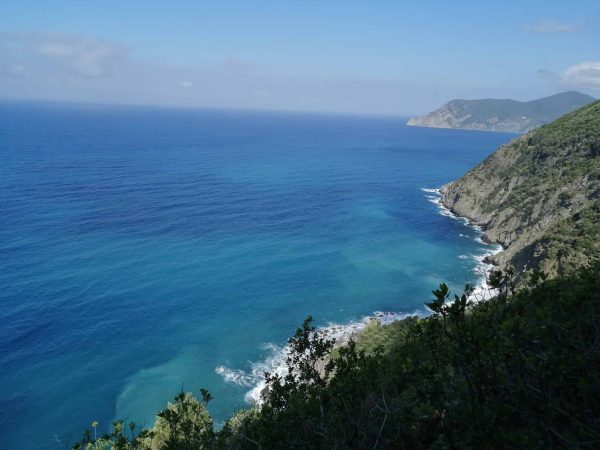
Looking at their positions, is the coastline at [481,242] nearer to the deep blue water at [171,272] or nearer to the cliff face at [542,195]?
the cliff face at [542,195]

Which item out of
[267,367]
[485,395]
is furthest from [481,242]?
[485,395]

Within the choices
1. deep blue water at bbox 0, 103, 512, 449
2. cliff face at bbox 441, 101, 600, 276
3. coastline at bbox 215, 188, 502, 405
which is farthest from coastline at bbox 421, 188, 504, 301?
deep blue water at bbox 0, 103, 512, 449

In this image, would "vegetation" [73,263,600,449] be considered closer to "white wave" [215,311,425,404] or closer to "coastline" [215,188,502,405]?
"coastline" [215,188,502,405]

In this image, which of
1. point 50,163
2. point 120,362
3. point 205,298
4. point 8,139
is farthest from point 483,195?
point 8,139

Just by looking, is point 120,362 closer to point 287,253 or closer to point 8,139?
point 287,253

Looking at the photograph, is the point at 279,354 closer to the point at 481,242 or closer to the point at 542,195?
the point at 481,242

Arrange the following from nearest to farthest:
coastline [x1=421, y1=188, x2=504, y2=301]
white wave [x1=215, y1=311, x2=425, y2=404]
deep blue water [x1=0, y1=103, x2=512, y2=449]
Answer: deep blue water [x1=0, y1=103, x2=512, y2=449] → white wave [x1=215, y1=311, x2=425, y2=404] → coastline [x1=421, y1=188, x2=504, y2=301]

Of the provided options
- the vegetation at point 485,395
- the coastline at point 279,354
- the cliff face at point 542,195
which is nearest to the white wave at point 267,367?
the coastline at point 279,354
